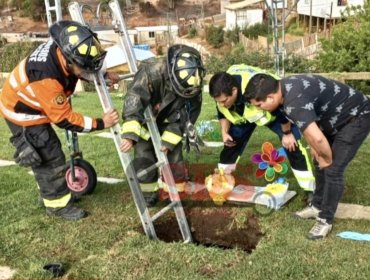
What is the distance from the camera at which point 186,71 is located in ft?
14.7

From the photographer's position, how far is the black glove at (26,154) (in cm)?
482

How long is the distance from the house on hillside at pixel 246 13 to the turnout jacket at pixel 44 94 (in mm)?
43282

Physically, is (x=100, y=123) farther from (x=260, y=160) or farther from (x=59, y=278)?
(x=260, y=160)

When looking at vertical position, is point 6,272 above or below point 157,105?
below

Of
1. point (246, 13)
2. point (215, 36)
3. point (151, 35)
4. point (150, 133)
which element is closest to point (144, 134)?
point (150, 133)

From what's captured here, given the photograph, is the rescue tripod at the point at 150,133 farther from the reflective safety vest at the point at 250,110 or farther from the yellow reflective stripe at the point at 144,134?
the reflective safety vest at the point at 250,110

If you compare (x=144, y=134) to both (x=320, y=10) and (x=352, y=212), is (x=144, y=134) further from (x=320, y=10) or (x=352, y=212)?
(x=320, y=10)

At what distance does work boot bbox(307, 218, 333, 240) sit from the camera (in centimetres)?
436

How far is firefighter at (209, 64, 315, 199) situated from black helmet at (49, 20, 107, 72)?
110cm

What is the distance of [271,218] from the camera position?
4.88 metres

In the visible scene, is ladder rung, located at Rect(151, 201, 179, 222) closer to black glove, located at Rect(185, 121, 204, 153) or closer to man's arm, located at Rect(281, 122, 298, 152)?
black glove, located at Rect(185, 121, 204, 153)

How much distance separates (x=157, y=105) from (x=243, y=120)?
91 centimetres

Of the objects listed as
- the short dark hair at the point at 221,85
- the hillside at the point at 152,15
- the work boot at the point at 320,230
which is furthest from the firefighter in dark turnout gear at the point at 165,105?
the hillside at the point at 152,15

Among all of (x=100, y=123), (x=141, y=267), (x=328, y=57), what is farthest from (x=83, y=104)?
(x=141, y=267)
